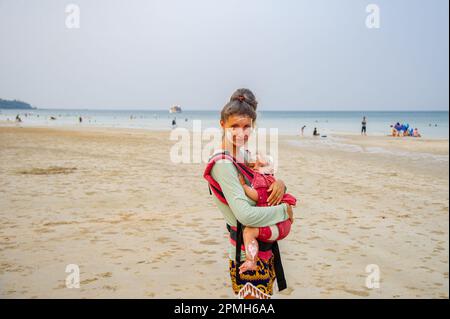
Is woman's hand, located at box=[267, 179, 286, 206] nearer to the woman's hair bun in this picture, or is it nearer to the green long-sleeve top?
the green long-sleeve top

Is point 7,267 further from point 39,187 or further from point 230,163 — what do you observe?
point 39,187

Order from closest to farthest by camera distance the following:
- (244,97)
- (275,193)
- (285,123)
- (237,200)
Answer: (237,200) < (275,193) < (244,97) < (285,123)

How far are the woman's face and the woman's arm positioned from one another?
0.67 ft

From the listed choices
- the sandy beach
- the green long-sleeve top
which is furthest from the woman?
the sandy beach

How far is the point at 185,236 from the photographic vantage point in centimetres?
720

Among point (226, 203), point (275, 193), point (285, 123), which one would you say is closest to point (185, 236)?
point (226, 203)

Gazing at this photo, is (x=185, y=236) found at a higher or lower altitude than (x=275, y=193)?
lower

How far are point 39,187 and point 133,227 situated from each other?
4.77 meters

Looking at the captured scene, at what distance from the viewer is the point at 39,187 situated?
10945 mm

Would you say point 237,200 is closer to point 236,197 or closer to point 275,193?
point 236,197

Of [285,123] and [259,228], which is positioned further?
[285,123]

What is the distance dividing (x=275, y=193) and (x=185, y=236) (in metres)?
5.15
